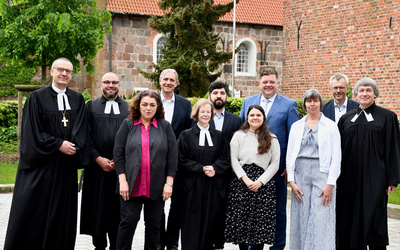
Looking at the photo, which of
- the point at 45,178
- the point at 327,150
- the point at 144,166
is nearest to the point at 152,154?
the point at 144,166

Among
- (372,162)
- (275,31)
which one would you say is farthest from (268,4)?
(372,162)

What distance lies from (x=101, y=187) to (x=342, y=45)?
45.9 ft

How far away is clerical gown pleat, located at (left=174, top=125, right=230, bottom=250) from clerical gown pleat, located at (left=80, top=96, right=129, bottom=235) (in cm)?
86

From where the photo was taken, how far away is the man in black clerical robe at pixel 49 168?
5.97m

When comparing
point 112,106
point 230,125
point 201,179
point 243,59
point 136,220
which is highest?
point 243,59

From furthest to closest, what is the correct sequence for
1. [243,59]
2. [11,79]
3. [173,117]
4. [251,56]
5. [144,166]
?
[243,59] → [251,56] → [11,79] → [173,117] → [144,166]

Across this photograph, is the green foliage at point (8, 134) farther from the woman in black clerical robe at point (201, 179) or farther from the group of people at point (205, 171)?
the woman in black clerical robe at point (201, 179)

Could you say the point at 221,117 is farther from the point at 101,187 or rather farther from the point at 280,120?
the point at 101,187

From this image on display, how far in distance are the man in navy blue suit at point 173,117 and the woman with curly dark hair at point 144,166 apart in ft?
2.82

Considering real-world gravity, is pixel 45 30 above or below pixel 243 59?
below

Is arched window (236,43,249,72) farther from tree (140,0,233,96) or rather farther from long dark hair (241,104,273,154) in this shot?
long dark hair (241,104,273,154)

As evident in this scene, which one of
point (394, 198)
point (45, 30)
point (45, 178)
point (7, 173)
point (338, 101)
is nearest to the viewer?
point (45, 178)

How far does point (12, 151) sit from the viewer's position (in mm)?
16906

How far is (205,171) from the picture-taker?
6.26 meters
